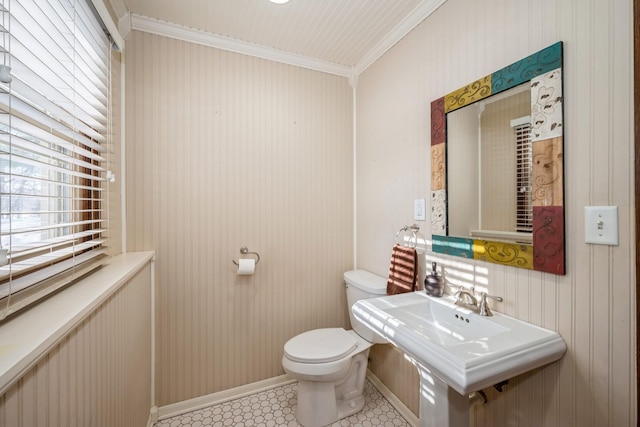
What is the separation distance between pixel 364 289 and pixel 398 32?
1.63m

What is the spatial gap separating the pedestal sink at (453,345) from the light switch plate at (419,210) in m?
0.42

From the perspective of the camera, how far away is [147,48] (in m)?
1.70

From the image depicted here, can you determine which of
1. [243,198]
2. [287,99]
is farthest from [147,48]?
[243,198]

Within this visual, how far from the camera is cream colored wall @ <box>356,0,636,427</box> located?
85 centimetres

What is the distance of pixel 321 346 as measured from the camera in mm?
1687

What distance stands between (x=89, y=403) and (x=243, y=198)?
4.24 feet

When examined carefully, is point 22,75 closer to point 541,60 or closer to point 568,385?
point 541,60

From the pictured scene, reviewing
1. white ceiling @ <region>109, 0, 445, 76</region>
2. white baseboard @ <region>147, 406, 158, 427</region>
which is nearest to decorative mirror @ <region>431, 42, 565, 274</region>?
white ceiling @ <region>109, 0, 445, 76</region>

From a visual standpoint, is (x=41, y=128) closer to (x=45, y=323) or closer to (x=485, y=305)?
(x=45, y=323)

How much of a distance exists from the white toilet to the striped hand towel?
0.12m

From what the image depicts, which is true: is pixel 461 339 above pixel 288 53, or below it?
below

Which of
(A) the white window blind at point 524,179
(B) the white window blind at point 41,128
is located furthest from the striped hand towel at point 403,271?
(B) the white window blind at point 41,128

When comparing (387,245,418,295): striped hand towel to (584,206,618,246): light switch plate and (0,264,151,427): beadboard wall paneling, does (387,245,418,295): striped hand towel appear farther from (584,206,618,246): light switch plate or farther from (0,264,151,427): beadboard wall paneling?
(0,264,151,427): beadboard wall paneling

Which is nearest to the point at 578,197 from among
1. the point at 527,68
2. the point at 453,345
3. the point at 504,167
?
the point at 504,167
